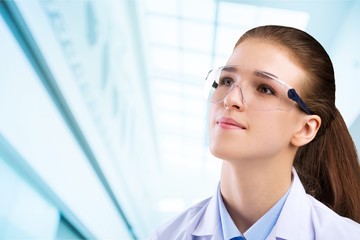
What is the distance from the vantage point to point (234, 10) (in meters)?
5.30

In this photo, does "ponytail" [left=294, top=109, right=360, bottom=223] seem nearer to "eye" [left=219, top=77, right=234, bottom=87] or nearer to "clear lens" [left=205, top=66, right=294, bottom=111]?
"clear lens" [left=205, top=66, right=294, bottom=111]

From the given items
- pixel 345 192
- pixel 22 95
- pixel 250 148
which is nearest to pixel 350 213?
pixel 345 192

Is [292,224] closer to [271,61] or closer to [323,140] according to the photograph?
[323,140]

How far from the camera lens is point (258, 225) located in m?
1.51

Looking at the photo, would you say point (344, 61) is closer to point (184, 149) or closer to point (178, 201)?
point (184, 149)

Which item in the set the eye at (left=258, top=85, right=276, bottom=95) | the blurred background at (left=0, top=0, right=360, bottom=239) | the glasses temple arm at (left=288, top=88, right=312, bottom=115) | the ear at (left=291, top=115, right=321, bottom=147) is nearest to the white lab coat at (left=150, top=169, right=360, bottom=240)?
the ear at (left=291, top=115, right=321, bottom=147)

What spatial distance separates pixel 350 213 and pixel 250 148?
69 centimetres

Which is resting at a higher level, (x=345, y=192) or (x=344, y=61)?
(x=344, y=61)

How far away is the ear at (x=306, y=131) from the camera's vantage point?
1.60m

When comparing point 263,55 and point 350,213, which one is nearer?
point 263,55

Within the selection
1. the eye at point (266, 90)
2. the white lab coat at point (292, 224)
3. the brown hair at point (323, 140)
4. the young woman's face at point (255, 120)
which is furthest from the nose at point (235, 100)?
the white lab coat at point (292, 224)

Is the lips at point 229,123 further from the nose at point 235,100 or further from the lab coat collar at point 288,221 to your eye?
the lab coat collar at point 288,221

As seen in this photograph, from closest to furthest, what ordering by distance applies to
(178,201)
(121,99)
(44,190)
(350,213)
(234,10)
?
1. (350,213)
2. (44,190)
3. (234,10)
4. (121,99)
5. (178,201)

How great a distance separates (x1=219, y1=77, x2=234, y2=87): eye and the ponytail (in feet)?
1.85
